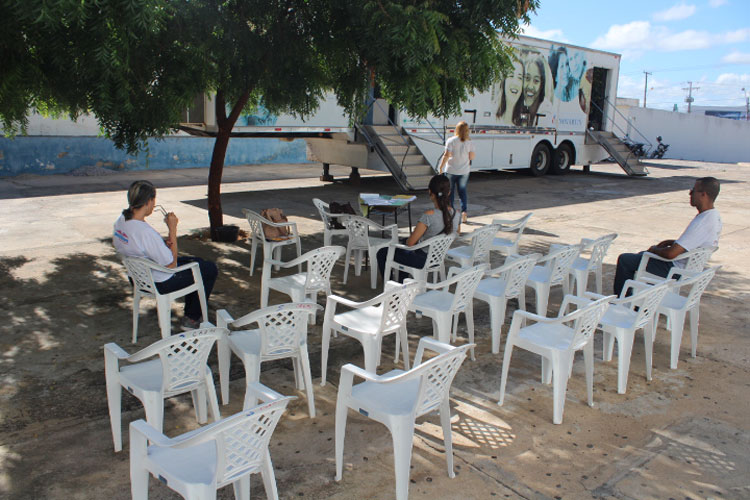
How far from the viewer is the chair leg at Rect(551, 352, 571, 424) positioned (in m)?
3.58

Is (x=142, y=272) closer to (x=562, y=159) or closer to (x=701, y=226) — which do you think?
(x=701, y=226)

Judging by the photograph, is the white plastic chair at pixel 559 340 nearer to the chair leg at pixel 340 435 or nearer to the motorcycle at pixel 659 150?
the chair leg at pixel 340 435

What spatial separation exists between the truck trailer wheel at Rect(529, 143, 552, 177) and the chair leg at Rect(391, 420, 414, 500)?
47.0 ft

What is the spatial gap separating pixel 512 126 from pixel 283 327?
12.9 metres

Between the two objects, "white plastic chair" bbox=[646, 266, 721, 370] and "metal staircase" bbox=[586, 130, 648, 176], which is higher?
"metal staircase" bbox=[586, 130, 648, 176]

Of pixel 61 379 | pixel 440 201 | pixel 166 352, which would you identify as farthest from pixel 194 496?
pixel 440 201

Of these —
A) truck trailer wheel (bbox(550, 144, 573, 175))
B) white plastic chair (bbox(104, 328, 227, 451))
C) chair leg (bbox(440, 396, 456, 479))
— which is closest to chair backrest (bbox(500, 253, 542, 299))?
chair leg (bbox(440, 396, 456, 479))

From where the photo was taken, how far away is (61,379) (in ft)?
13.2

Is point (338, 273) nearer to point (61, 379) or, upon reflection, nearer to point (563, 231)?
point (61, 379)

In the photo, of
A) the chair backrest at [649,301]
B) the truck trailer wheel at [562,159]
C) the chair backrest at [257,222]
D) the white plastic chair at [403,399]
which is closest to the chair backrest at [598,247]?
the chair backrest at [649,301]

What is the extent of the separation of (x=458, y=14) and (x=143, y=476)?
4.66 meters

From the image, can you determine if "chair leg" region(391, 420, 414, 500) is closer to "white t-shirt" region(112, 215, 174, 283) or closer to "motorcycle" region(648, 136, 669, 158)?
"white t-shirt" region(112, 215, 174, 283)

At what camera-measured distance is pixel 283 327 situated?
3.41m

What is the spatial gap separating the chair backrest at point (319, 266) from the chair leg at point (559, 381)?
1.83 m
